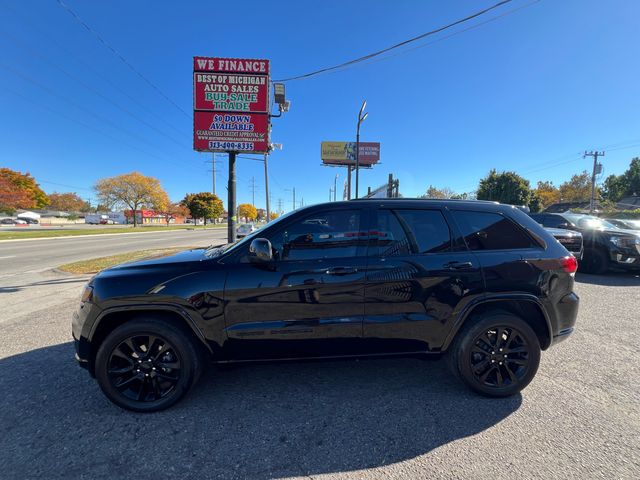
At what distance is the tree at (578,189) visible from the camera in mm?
61719

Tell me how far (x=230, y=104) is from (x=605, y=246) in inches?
436

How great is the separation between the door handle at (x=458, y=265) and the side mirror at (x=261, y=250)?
155 centimetres

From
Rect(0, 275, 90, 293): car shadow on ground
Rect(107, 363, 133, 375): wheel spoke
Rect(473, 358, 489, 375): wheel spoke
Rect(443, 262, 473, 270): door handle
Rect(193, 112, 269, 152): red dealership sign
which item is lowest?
Rect(0, 275, 90, 293): car shadow on ground

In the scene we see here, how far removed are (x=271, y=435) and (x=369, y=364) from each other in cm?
139

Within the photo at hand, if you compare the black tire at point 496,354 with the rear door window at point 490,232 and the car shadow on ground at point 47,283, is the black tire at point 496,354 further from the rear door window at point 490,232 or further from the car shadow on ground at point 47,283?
the car shadow on ground at point 47,283

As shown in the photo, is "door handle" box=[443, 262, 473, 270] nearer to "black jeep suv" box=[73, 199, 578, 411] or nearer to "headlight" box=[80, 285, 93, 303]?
"black jeep suv" box=[73, 199, 578, 411]

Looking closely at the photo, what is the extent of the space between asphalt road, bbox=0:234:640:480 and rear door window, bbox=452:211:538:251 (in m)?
1.38

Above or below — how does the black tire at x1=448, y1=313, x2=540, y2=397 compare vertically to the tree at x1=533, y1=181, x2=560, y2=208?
below

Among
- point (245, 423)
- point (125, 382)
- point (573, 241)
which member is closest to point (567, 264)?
point (245, 423)

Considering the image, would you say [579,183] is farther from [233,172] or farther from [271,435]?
[271,435]

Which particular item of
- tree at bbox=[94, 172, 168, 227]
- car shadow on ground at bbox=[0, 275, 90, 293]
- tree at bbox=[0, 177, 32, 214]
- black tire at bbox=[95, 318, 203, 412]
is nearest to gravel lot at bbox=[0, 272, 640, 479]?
black tire at bbox=[95, 318, 203, 412]

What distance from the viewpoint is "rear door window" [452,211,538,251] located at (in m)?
2.78

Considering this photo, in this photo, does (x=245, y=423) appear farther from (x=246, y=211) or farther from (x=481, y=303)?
(x=246, y=211)

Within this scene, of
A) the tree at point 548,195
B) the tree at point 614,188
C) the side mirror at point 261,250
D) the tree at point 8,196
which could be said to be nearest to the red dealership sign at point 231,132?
the side mirror at point 261,250
